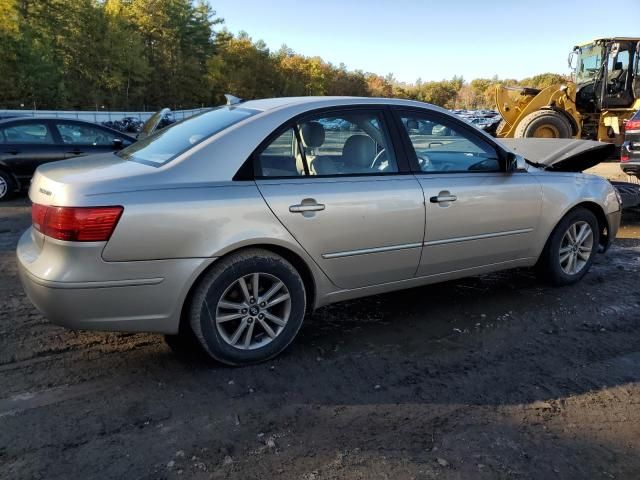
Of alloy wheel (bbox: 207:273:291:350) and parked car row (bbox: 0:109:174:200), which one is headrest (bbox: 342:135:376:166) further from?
parked car row (bbox: 0:109:174:200)

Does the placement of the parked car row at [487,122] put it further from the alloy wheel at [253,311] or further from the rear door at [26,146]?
the rear door at [26,146]

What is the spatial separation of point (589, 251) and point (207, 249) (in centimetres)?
372

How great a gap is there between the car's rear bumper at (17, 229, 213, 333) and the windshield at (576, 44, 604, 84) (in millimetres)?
16045

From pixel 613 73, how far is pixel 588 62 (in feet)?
2.89

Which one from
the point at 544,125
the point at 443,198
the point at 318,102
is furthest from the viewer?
the point at 544,125

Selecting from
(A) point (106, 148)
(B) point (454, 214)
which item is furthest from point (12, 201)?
(B) point (454, 214)

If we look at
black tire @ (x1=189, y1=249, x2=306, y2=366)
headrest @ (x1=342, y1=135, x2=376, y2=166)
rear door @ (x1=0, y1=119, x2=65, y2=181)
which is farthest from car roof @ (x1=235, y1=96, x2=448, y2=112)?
rear door @ (x1=0, y1=119, x2=65, y2=181)

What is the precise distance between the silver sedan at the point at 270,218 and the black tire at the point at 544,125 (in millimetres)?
10271

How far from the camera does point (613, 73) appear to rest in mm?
15203

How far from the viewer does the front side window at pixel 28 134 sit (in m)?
9.05

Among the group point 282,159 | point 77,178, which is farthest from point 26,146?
point 282,159

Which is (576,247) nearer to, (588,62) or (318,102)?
(318,102)

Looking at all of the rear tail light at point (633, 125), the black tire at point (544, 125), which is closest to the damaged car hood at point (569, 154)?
the rear tail light at point (633, 125)

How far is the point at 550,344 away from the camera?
3.73 metres
